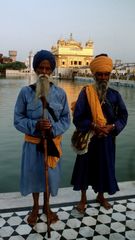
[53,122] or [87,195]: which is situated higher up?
[53,122]

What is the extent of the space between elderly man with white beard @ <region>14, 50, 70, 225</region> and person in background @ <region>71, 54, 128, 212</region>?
24 centimetres

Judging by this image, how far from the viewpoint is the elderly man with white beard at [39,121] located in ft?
8.83

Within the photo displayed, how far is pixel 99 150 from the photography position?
3025 mm

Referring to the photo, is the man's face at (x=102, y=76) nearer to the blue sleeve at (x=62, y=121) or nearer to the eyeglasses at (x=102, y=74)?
the eyeglasses at (x=102, y=74)

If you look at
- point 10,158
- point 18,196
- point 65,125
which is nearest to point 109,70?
point 65,125

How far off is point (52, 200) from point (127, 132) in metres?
4.51

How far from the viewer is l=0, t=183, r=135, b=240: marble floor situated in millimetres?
2688

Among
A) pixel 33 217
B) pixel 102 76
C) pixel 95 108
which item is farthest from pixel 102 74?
pixel 33 217

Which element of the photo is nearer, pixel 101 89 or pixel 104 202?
pixel 101 89

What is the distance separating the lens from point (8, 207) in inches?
122

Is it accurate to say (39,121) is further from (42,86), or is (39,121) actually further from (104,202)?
(104,202)

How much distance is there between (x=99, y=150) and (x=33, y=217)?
2.50 ft

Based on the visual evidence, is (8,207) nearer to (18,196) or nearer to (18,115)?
(18,196)

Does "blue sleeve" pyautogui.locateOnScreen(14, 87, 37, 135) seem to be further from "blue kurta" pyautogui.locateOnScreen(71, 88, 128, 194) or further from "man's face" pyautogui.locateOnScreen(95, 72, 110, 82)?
"man's face" pyautogui.locateOnScreen(95, 72, 110, 82)
